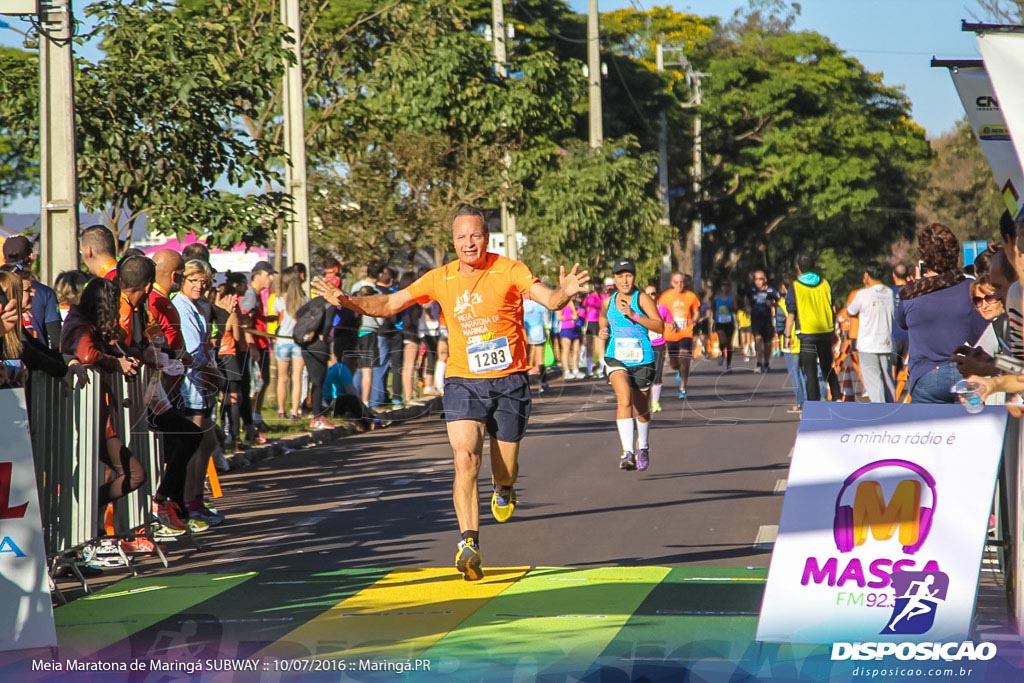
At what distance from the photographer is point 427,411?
22.4 metres

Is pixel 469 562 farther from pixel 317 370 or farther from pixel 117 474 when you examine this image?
pixel 317 370

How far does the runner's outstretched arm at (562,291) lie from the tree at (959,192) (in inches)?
2526

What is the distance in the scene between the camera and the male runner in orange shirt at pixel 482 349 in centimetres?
877

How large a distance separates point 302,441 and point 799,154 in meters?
43.4

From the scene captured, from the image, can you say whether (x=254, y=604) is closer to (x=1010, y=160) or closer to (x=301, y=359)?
(x=1010, y=160)

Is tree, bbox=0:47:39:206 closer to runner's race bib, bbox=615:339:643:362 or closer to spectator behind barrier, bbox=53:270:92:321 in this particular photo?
spectator behind barrier, bbox=53:270:92:321

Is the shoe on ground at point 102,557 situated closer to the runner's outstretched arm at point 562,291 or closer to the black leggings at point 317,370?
the runner's outstretched arm at point 562,291

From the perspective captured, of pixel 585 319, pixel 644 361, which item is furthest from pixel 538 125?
pixel 644 361

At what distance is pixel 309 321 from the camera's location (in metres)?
17.5

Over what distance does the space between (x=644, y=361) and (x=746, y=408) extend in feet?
29.5

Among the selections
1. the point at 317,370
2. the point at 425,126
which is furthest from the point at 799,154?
the point at 317,370

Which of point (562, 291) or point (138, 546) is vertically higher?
point (562, 291)

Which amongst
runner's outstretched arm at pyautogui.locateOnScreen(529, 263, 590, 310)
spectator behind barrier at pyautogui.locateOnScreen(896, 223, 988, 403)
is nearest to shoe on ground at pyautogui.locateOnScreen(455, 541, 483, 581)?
runner's outstretched arm at pyautogui.locateOnScreen(529, 263, 590, 310)

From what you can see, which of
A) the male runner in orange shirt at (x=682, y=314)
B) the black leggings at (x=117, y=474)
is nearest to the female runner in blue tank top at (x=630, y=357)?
the black leggings at (x=117, y=474)
